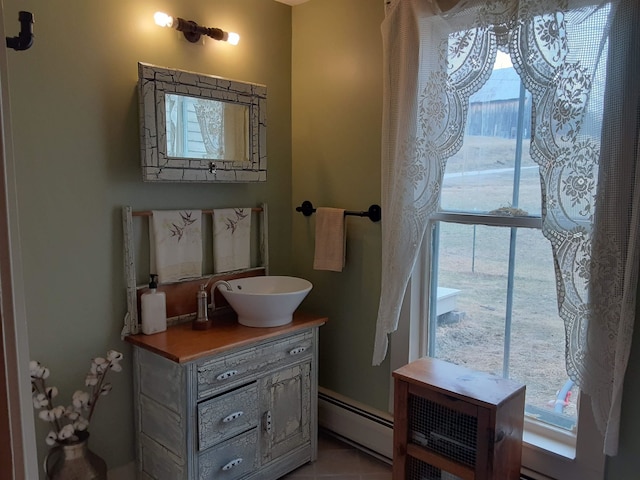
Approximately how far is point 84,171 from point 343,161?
122 centimetres

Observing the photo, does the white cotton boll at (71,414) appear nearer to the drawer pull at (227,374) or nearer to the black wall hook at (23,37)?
the drawer pull at (227,374)

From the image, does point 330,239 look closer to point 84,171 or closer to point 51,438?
point 84,171

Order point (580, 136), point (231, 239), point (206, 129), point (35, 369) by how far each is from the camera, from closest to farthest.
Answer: point (580, 136), point (35, 369), point (206, 129), point (231, 239)

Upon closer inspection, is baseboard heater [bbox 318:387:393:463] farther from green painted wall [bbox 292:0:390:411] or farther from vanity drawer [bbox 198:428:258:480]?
vanity drawer [bbox 198:428:258:480]

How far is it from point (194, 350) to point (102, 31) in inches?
53.5

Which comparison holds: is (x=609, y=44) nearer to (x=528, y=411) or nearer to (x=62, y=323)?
(x=528, y=411)

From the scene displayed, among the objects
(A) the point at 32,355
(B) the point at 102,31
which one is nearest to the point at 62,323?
(A) the point at 32,355

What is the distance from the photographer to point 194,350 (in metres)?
1.94

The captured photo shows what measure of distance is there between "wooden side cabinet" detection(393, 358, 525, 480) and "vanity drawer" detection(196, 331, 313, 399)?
53cm

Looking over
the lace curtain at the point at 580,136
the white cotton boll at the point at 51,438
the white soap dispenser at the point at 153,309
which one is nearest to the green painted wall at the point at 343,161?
the lace curtain at the point at 580,136

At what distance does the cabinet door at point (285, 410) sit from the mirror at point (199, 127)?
97 centimetres

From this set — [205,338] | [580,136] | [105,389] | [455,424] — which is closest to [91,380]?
[105,389]

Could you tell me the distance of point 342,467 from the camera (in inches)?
95.9

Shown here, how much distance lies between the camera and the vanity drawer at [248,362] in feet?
6.49
